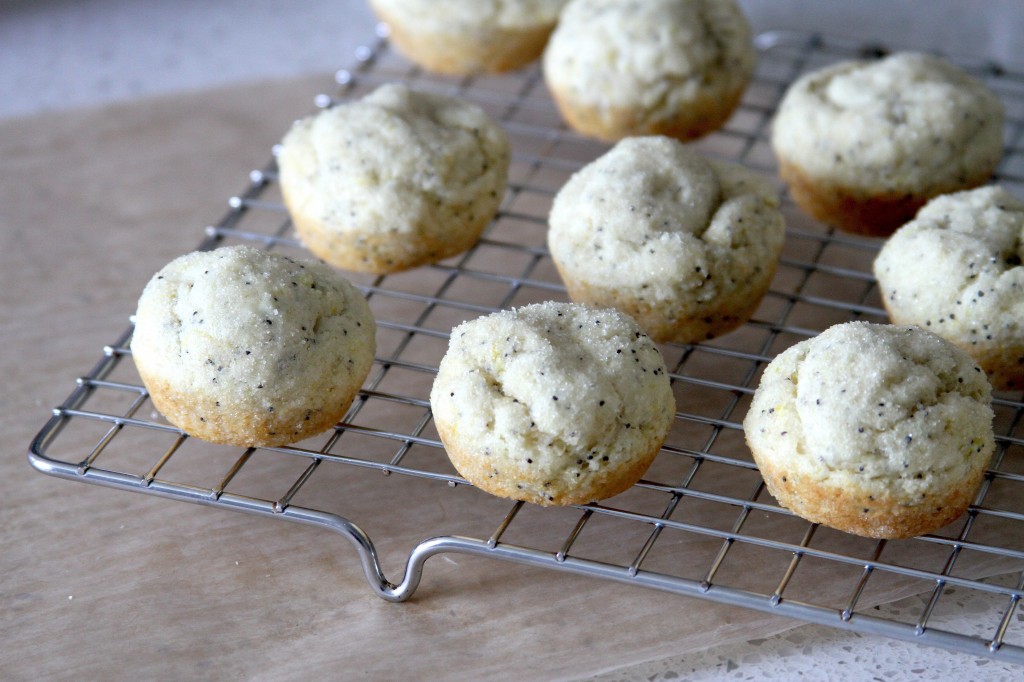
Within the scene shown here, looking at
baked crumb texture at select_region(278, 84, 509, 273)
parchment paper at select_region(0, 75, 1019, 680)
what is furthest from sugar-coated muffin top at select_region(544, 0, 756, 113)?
parchment paper at select_region(0, 75, 1019, 680)

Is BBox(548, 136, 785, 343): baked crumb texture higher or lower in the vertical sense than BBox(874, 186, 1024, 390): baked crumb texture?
higher

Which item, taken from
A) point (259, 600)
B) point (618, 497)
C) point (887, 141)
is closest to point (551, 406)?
point (618, 497)

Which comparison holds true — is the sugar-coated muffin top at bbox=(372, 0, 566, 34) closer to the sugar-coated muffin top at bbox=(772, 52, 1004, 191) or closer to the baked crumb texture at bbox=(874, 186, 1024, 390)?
the sugar-coated muffin top at bbox=(772, 52, 1004, 191)

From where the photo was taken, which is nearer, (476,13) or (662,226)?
(662,226)

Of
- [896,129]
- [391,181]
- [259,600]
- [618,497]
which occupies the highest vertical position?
[391,181]

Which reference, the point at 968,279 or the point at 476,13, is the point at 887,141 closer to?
the point at 968,279

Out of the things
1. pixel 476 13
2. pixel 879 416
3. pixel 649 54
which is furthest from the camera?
pixel 476 13

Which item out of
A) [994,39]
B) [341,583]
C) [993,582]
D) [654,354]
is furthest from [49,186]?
[994,39]
